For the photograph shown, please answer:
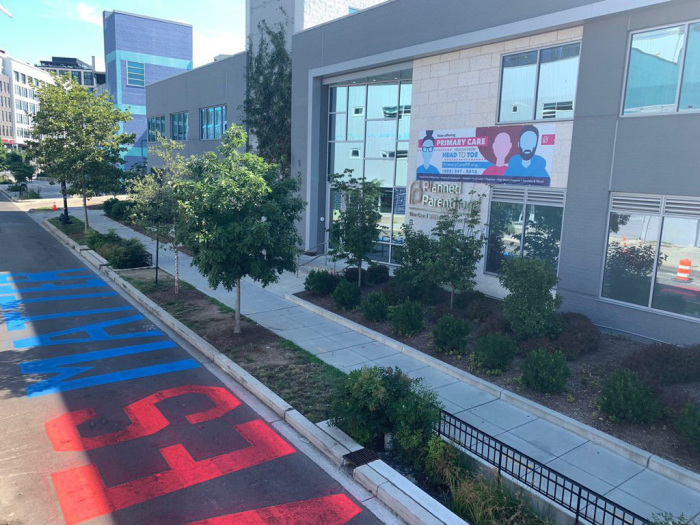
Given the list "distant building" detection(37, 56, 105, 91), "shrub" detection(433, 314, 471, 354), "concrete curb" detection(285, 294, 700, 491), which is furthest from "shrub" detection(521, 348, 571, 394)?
"distant building" detection(37, 56, 105, 91)

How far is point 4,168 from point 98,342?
2977 inches

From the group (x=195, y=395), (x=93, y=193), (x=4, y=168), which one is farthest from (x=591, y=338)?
(x=4, y=168)

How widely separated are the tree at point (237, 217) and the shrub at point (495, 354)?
16.4 ft

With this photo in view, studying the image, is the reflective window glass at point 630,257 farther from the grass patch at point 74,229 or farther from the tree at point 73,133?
the tree at point 73,133

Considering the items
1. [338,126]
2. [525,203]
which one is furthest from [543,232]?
[338,126]

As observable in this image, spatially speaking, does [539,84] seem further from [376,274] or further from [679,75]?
[376,274]

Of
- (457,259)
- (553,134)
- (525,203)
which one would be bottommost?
(457,259)

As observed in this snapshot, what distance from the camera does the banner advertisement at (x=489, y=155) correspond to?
560 inches

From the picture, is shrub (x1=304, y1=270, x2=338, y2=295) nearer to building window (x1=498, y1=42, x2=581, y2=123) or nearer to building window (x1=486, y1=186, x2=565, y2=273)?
building window (x1=486, y1=186, x2=565, y2=273)

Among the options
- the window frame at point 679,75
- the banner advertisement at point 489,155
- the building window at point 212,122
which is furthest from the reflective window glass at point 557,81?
the building window at point 212,122

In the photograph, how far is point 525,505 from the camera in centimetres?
623

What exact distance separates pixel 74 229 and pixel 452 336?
26.2 meters

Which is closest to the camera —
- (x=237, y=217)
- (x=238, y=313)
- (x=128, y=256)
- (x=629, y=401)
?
(x=629, y=401)

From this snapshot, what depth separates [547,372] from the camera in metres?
9.65
